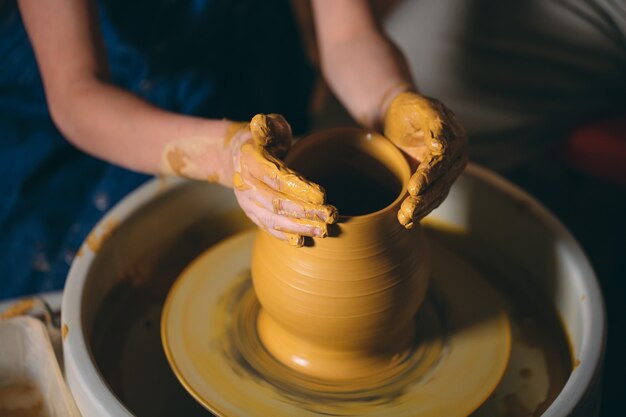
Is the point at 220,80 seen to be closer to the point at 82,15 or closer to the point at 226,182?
the point at 82,15

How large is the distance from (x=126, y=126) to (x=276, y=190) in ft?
1.42

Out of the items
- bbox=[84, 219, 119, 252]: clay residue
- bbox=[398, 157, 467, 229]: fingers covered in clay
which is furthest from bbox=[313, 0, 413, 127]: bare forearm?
bbox=[84, 219, 119, 252]: clay residue

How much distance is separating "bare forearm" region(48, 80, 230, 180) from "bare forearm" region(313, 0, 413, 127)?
36 cm

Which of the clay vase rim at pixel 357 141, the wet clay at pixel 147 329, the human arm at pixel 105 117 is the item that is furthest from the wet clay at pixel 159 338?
the clay vase rim at pixel 357 141

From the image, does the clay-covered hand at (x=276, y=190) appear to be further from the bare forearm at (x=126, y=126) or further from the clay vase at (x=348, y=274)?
the bare forearm at (x=126, y=126)

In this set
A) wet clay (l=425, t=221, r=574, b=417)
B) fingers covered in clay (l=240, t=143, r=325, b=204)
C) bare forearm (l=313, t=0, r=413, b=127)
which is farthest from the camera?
bare forearm (l=313, t=0, r=413, b=127)

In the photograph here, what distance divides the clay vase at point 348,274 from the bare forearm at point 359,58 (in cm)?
23

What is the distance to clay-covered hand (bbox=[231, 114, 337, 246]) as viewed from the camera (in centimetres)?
101

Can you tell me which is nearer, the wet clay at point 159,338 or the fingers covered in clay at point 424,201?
the fingers covered in clay at point 424,201

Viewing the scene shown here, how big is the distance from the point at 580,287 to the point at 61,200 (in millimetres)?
1074

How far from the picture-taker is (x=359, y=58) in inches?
61.0

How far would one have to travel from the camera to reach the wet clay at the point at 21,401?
128 cm

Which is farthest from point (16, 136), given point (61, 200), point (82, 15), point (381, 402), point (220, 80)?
point (381, 402)

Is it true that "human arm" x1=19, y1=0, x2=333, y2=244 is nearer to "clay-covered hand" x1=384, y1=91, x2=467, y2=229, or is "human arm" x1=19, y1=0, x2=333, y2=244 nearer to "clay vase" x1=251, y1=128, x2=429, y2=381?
"clay vase" x1=251, y1=128, x2=429, y2=381
